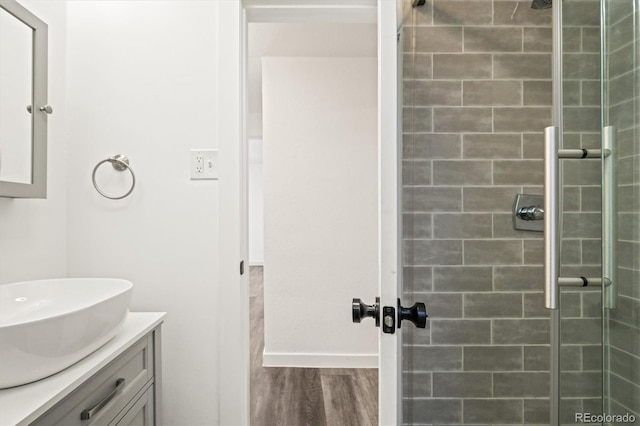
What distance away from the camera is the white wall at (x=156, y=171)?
1.35 metres

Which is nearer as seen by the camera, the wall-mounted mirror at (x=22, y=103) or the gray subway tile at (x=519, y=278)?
the gray subway tile at (x=519, y=278)

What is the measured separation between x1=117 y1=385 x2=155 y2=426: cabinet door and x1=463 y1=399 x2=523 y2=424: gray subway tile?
103cm

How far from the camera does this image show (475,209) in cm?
101

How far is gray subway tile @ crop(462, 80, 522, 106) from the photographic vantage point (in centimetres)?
86

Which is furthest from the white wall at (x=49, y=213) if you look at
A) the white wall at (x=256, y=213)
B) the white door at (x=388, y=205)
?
the white wall at (x=256, y=213)

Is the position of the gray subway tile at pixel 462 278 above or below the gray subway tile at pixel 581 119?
below

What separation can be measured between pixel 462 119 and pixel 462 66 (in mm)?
175

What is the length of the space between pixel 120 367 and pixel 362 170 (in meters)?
1.91

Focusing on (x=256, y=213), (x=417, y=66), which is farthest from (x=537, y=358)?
(x=256, y=213)

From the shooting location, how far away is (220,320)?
134 cm

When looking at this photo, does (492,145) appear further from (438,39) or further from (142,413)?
(142,413)

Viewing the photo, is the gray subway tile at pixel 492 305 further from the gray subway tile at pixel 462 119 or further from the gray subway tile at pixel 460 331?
the gray subway tile at pixel 462 119

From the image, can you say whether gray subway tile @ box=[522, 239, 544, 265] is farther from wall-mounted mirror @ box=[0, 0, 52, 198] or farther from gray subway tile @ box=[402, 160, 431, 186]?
wall-mounted mirror @ box=[0, 0, 52, 198]

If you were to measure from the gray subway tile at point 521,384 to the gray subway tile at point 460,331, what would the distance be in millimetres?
105
